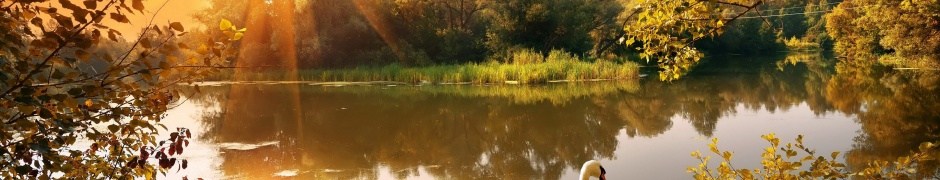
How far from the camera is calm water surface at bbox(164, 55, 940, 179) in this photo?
9.07 metres

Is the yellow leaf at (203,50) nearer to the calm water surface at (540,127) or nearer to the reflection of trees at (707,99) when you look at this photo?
the calm water surface at (540,127)

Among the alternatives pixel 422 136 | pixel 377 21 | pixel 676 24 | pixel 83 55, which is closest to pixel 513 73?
pixel 377 21

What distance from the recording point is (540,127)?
41.9ft

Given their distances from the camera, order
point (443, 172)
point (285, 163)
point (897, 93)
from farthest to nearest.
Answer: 1. point (897, 93)
2. point (285, 163)
3. point (443, 172)

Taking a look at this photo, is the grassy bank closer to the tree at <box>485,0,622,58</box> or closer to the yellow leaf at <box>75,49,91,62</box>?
the tree at <box>485,0,622,58</box>

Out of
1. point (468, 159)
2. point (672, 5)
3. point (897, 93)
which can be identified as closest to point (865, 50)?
point (897, 93)

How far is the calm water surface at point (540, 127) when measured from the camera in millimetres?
9070

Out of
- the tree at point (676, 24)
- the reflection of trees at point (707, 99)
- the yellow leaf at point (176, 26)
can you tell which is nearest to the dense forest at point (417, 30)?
the reflection of trees at point (707, 99)

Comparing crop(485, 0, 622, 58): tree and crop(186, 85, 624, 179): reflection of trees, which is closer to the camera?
crop(186, 85, 624, 179): reflection of trees

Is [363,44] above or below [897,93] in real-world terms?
above

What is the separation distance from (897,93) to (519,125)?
401 inches

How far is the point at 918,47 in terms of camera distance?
25922 millimetres

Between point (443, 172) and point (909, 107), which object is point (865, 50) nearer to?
point (909, 107)

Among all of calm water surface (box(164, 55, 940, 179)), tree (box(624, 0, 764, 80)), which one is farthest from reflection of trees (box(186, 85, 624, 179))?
tree (box(624, 0, 764, 80))
